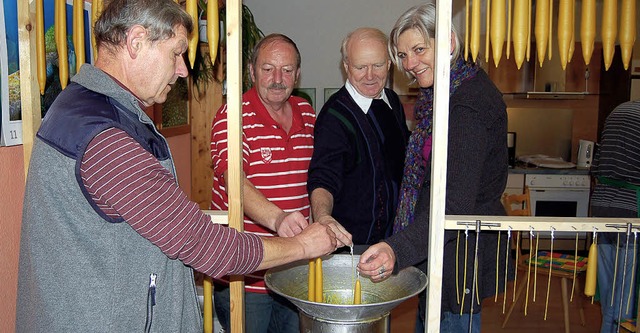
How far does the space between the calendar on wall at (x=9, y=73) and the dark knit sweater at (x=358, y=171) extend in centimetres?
84

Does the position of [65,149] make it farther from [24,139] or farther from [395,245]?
[395,245]

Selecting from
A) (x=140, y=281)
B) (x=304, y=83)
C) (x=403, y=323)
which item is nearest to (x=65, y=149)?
(x=140, y=281)

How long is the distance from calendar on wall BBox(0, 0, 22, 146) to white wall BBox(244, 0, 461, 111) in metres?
3.24

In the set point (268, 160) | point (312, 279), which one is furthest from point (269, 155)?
point (312, 279)

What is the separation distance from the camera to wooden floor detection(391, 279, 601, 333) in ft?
11.5

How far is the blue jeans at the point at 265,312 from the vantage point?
6.30ft

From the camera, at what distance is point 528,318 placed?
3.72 metres

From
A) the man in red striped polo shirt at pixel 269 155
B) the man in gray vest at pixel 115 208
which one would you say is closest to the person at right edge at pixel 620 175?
the man in red striped polo shirt at pixel 269 155

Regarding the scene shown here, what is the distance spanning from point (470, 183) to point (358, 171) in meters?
0.54

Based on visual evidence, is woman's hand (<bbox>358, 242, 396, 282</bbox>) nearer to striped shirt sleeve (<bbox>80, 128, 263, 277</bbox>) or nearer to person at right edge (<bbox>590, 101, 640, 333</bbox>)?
striped shirt sleeve (<bbox>80, 128, 263, 277</bbox>)

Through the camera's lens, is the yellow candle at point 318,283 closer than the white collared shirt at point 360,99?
Yes

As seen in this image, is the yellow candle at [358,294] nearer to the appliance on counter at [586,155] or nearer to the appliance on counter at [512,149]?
the appliance on counter at [512,149]

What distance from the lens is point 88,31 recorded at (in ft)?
6.27

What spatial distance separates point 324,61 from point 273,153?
2.94 m
